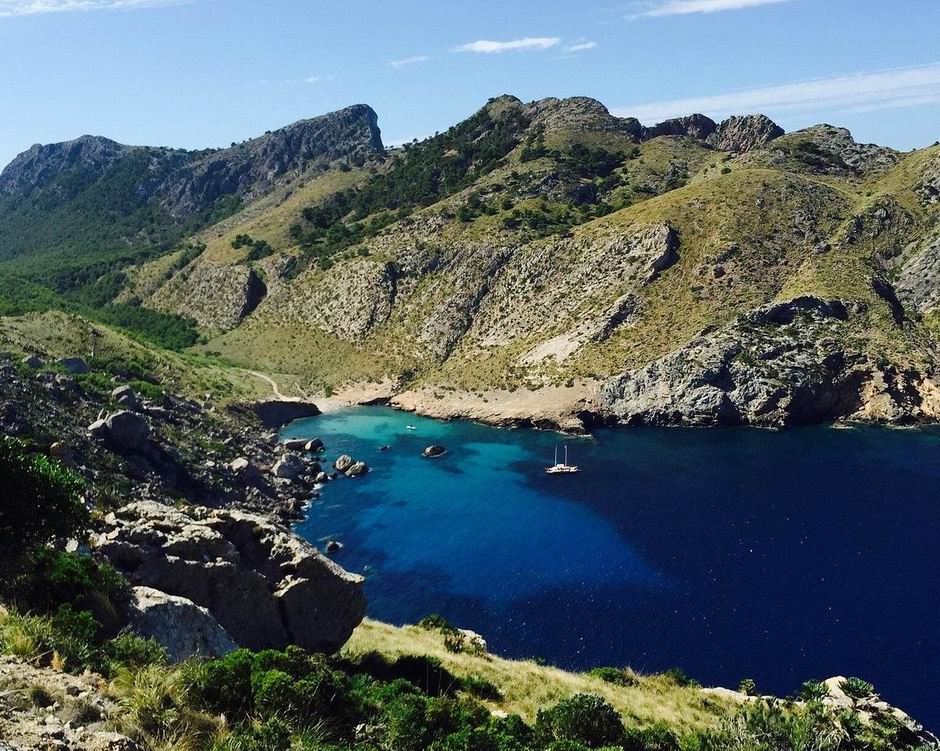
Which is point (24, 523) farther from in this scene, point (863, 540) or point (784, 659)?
point (863, 540)

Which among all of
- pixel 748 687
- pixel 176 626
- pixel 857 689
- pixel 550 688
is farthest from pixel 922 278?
pixel 176 626

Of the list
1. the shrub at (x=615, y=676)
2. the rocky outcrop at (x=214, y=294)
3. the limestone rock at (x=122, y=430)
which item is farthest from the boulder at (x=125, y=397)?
the rocky outcrop at (x=214, y=294)

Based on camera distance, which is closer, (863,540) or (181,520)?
(181,520)

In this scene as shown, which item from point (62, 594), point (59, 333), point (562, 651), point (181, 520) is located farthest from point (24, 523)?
point (59, 333)

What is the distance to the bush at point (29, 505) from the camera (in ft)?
84.2

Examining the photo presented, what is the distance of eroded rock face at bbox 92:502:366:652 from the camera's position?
34562 mm

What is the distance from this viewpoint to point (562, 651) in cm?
5422

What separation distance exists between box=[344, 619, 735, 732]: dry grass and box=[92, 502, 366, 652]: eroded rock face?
3044 mm

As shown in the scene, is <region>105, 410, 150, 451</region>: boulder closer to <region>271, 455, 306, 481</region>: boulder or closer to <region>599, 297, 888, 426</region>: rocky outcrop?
<region>271, 455, 306, 481</region>: boulder

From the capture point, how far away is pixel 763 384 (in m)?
114

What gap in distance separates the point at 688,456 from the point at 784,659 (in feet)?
162

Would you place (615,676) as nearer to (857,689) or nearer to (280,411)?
(857,689)

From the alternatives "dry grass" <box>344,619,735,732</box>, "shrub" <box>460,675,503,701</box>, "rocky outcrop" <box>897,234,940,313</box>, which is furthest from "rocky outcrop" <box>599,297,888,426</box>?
"shrub" <box>460,675,503,701</box>

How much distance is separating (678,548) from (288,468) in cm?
5098
